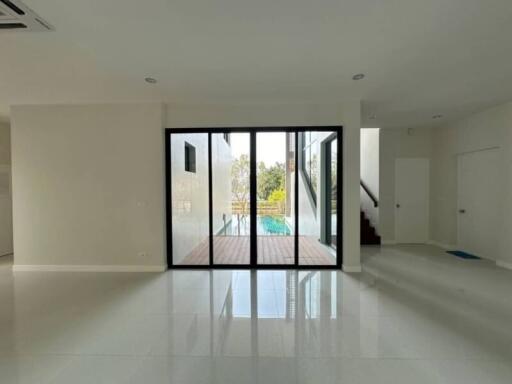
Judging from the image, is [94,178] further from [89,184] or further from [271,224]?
[271,224]

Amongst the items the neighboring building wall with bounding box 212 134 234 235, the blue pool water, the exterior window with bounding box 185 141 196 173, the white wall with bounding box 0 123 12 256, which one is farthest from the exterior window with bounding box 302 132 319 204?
the white wall with bounding box 0 123 12 256

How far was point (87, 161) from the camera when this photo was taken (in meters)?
4.39

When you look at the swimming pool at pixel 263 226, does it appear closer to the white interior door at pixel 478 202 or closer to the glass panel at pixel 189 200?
the glass panel at pixel 189 200

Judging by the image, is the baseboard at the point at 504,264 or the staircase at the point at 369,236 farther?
the staircase at the point at 369,236

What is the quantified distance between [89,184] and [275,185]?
3202 mm

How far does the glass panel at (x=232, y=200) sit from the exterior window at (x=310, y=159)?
3.60ft

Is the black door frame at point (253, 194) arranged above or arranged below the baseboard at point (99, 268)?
above

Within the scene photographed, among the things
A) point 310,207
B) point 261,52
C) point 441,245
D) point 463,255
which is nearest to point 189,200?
point 310,207

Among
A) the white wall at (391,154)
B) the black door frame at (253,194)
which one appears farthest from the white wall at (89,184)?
the white wall at (391,154)

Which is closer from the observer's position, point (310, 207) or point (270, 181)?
point (270, 181)

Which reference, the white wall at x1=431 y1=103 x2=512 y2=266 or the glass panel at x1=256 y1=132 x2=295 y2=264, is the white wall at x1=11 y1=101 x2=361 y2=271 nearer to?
the glass panel at x1=256 y1=132 x2=295 y2=264

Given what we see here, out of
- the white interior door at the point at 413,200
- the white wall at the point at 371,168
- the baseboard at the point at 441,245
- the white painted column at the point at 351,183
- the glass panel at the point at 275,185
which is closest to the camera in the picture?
the white painted column at the point at 351,183

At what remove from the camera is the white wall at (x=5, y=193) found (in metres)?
5.48

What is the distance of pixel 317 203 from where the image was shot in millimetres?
5215
